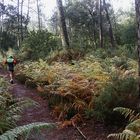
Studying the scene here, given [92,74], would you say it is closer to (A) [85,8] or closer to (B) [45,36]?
(B) [45,36]

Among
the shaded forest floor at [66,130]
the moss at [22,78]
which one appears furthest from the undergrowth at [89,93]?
the moss at [22,78]

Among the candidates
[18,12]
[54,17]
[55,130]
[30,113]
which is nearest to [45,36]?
[30,113]

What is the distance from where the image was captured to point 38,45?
25234 millimetres

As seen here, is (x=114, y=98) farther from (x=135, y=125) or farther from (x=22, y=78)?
(x=22, y=78)

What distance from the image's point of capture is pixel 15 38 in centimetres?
4288

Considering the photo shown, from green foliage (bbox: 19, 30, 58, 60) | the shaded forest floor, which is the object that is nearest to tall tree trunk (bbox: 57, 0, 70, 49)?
green foliage (bbox: 19, 30, 58, 60)

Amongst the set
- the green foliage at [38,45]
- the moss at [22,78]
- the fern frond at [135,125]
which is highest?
the green foliage at [38,45]

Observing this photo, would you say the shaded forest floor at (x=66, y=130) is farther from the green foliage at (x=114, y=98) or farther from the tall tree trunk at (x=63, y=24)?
the tall tree trunk at (x=63, y=24)

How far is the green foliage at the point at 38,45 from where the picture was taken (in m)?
24.5

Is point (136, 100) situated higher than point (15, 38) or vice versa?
point (15, 38)

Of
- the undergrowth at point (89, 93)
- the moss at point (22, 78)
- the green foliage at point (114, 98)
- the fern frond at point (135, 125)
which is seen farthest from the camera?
the moss at point (22, 78)

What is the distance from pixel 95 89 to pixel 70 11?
28369 millimetres

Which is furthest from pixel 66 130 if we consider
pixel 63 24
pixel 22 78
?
pixel 63 24

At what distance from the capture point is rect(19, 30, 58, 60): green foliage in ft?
80.4
